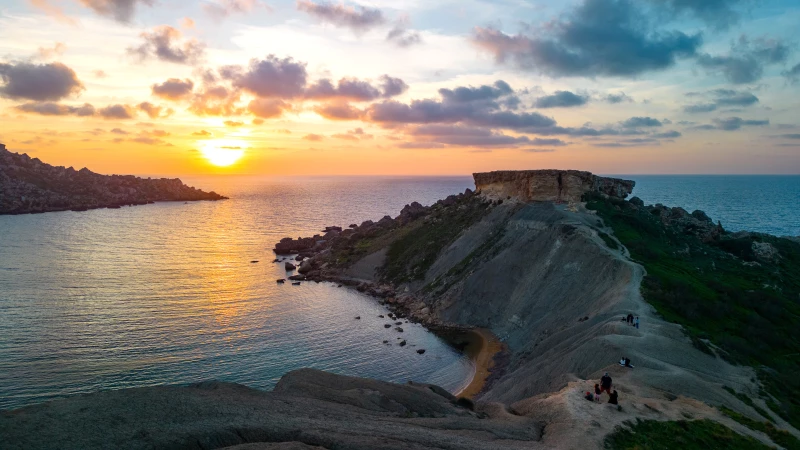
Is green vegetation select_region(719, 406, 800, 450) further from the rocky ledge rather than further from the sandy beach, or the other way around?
the rocky ledge

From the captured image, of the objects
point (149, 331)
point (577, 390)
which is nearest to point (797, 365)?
point (577, 390)

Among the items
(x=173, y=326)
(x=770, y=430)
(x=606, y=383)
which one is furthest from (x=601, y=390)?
(x=173, y=326)

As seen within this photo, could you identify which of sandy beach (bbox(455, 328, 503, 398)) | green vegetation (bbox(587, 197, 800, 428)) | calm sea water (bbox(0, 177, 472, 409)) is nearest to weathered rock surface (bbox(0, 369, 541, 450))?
sandy beach (bbox(455, 328, 503, 398))

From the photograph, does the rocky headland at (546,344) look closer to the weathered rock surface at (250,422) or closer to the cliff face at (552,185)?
the weathered rock surface at (250,422)

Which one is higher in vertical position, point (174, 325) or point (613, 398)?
point (613, 398)

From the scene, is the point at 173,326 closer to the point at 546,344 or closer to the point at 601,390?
the point at 546,344

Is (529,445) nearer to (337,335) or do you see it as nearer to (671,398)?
(671,398)
